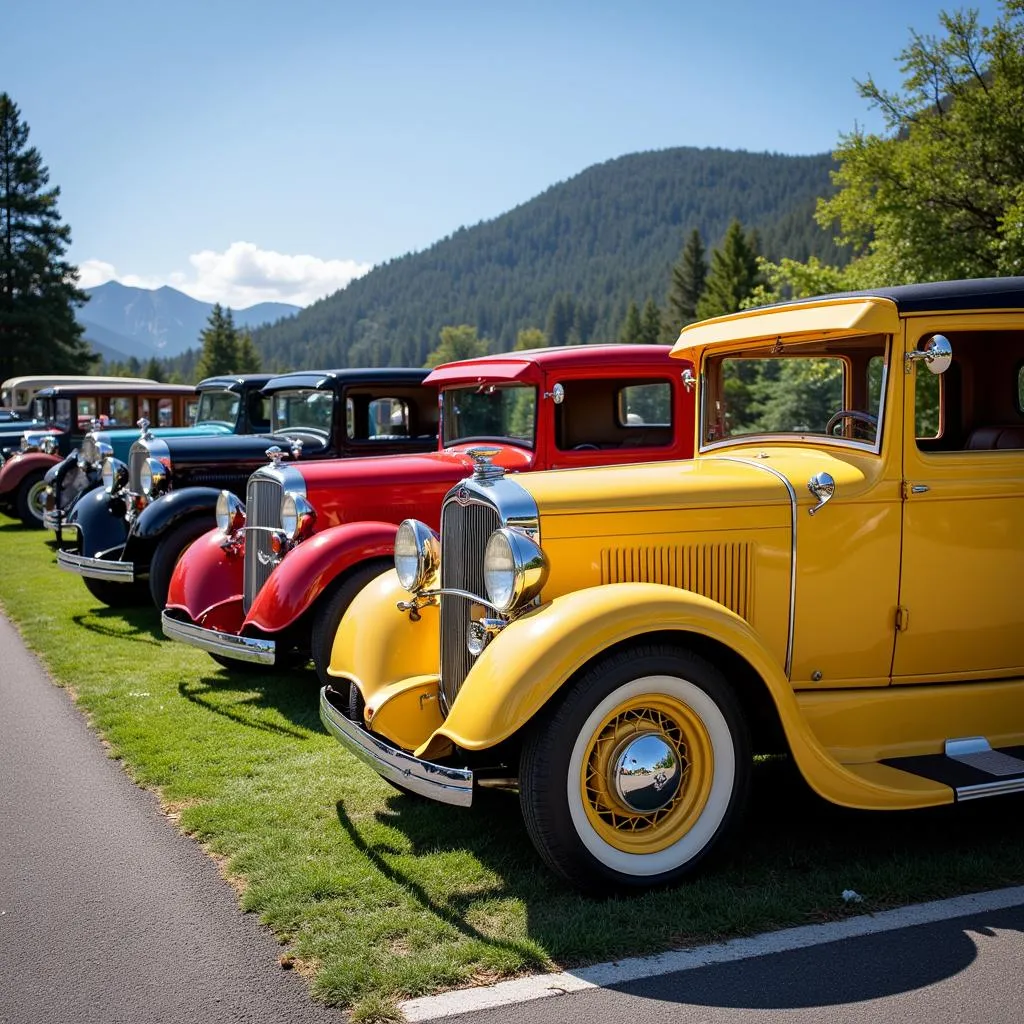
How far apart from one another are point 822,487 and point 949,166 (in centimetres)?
2147

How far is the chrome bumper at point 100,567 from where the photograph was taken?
27.1ft

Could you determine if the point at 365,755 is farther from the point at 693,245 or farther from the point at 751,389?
the point at 693,245

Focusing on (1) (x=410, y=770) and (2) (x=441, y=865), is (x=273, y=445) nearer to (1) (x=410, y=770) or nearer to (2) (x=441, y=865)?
(2) (x=441, y=865)

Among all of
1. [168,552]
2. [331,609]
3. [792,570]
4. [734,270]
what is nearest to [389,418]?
[168,552]

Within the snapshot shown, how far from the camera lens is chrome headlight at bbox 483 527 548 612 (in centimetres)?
361

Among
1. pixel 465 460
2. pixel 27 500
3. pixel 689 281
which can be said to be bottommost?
pixel 27 500

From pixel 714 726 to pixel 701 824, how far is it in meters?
0.35

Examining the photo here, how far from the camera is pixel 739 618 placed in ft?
11.7

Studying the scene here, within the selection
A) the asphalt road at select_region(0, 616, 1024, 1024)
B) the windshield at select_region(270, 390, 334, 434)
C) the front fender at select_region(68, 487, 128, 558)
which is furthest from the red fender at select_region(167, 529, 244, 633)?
the asphalt road at select_region(0, 616, 1024, 1024)

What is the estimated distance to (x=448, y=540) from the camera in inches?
166

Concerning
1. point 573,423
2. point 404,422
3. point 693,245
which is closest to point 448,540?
point 573,423

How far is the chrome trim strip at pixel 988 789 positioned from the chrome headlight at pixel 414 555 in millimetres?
2241

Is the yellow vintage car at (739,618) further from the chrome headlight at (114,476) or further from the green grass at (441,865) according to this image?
the chrome headlight at (114,476)

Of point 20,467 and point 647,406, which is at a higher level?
point 647,406
